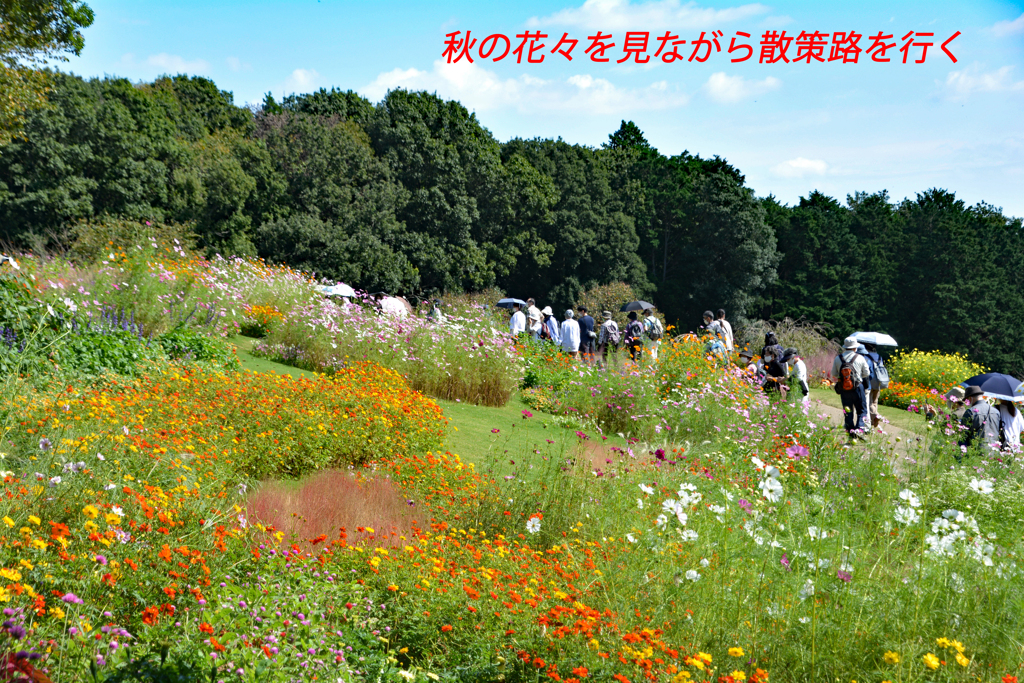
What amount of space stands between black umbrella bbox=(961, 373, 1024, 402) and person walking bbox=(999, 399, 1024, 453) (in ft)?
0.25

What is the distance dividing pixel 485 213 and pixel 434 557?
30093mm

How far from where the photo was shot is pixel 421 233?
29.0m

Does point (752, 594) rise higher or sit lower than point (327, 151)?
lower

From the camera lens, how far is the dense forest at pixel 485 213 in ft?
74.9

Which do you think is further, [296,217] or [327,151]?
[327,151]

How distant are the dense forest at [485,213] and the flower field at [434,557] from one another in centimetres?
1980

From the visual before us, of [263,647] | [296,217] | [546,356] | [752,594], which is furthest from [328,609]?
[296,217]

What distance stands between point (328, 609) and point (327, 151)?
85.3ft

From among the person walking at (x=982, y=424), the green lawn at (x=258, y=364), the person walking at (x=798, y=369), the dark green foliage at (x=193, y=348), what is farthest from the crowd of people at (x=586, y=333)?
the person walking at (x=982, y=424)

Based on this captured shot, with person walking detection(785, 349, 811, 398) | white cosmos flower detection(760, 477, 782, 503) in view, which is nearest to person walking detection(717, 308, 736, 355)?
person walking detection(785, 349, 811, 398)

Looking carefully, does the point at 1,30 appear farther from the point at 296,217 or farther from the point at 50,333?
the point at 296,217

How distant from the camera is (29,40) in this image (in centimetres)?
1050

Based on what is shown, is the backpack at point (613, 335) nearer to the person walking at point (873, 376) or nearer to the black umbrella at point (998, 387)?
the person walking at point (873, 376)

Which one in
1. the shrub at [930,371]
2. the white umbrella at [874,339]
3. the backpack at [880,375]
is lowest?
the backpack at [880,375]
